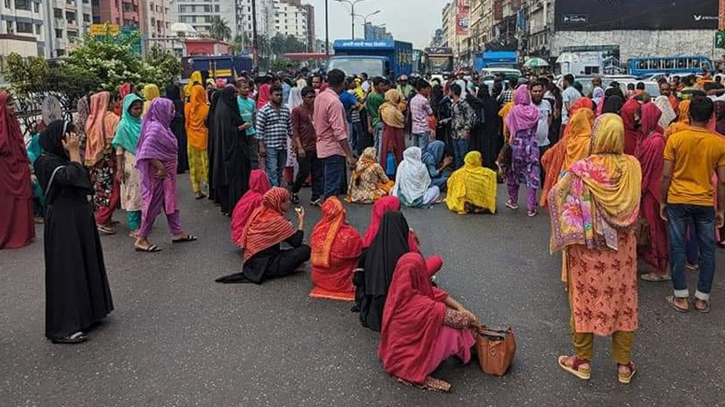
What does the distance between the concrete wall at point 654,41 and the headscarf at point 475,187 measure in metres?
50.7

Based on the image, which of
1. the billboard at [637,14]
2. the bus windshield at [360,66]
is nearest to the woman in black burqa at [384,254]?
the bus windshield at [360,66]

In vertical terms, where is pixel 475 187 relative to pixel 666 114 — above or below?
below

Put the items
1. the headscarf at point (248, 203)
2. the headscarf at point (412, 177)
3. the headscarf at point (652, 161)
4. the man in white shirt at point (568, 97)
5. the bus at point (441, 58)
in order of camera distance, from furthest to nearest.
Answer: the bus at point (441, 58)
the man in white shirt at point (568, 97)
the headscarf at point (412, 177)
the headscarf at point (248, 203)
the headscarf at point (652, 161)

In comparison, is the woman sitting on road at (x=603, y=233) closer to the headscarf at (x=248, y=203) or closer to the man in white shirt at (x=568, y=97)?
the headscarf at (x=248, y=203)

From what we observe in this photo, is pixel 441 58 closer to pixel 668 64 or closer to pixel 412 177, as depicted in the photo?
pixel 668 64

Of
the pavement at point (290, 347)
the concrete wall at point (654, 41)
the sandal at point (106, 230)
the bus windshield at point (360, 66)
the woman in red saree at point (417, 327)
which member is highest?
the concrete wall at point (654, 41)

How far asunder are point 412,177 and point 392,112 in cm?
162

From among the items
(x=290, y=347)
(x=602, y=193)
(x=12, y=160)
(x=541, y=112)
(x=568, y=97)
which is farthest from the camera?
(x=568, y=97)

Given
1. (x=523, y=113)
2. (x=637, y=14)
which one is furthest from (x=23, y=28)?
(x=523, y=113)

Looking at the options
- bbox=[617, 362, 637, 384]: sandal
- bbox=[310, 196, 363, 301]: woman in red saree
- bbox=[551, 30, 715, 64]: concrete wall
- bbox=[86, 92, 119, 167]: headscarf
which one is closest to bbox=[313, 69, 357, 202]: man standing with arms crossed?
bbox=[86, 92, 119, 167]: headscarf

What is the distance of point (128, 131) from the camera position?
7.18 meters

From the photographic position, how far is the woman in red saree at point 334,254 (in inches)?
217

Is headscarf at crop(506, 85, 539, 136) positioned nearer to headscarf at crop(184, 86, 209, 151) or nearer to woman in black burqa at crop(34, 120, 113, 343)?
headscarf at crop(184, 86, 209, 151)

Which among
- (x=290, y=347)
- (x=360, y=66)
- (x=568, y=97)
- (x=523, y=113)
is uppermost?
(x=360, y=66)
